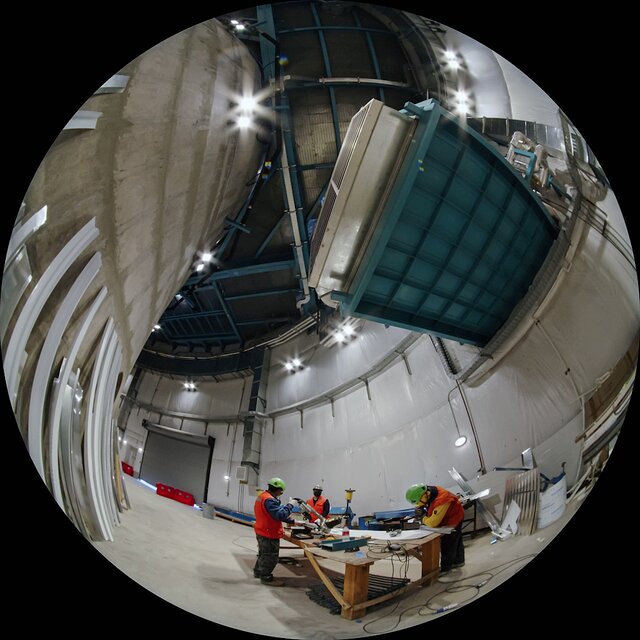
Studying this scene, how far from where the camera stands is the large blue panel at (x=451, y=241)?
1.38 meters

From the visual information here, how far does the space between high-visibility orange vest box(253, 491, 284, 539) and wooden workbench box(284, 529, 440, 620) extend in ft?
0.15

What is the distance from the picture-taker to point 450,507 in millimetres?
1556

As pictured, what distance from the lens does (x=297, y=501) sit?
5.32 feet

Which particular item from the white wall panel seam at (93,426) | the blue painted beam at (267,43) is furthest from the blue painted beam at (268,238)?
the white wall panel seam at (93,426)

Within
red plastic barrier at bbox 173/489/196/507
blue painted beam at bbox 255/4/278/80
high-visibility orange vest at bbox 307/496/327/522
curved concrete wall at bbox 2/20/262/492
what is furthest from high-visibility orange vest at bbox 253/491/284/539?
blue painted beam at bbox 255/4/278/80

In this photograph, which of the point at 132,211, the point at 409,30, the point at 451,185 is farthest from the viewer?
the point at 409,30

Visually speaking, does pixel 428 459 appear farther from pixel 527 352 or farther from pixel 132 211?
pixel 132 211

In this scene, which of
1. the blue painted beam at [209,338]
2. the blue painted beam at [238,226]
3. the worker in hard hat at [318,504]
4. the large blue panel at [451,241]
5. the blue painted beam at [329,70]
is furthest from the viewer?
the blue painted beam at [209,338]

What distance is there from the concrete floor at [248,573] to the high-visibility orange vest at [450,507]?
0.54 ft

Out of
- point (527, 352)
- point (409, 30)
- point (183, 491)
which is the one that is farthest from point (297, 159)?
point (183, 491)

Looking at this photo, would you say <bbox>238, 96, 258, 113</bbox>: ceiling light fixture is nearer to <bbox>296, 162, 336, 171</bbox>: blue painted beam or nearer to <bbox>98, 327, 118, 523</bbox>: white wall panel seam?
<bbox>296, 162, 336, 171</bbox>: blue painted beam

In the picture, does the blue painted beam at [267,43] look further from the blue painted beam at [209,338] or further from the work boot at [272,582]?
the work boot at [272,582]

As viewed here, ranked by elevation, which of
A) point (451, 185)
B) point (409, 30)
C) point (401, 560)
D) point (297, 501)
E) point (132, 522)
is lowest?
point (401, 560)

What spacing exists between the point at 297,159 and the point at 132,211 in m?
0.82
